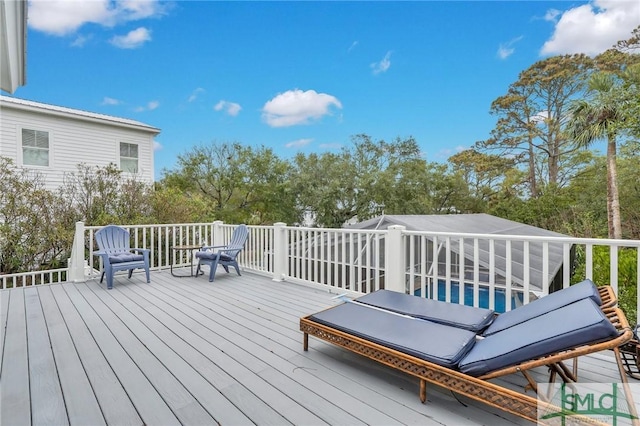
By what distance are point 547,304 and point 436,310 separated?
0.82 meters

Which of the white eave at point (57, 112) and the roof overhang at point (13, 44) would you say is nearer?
the roof overhang at point (13, 44)

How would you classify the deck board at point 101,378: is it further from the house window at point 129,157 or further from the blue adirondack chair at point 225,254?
the house window at point 129,157

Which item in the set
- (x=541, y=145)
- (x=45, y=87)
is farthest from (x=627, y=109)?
(x=45, y=87)

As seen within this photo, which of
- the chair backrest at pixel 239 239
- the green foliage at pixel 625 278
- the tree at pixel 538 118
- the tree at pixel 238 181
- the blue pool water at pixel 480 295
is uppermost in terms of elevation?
the tree at pixel 538 118

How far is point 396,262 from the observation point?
3.82m

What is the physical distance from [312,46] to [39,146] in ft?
33.9

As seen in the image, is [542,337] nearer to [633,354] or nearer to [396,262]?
[633,354]

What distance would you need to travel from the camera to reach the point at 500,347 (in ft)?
6.19

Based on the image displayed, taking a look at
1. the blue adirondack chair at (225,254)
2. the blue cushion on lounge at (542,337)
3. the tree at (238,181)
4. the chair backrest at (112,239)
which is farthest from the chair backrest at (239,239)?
the tree at (238,181)

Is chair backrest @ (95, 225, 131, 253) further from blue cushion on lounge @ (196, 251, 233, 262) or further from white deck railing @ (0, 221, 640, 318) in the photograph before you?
blue cushion on lounge @ (196, 251, 233, 262)

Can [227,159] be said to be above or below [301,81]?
below

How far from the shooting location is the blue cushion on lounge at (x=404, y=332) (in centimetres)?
205

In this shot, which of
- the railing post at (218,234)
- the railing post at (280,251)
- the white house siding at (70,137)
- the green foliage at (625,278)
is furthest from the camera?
Answer: the white house siding at (70,137)

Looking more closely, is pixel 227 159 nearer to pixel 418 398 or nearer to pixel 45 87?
pixel 45 87
